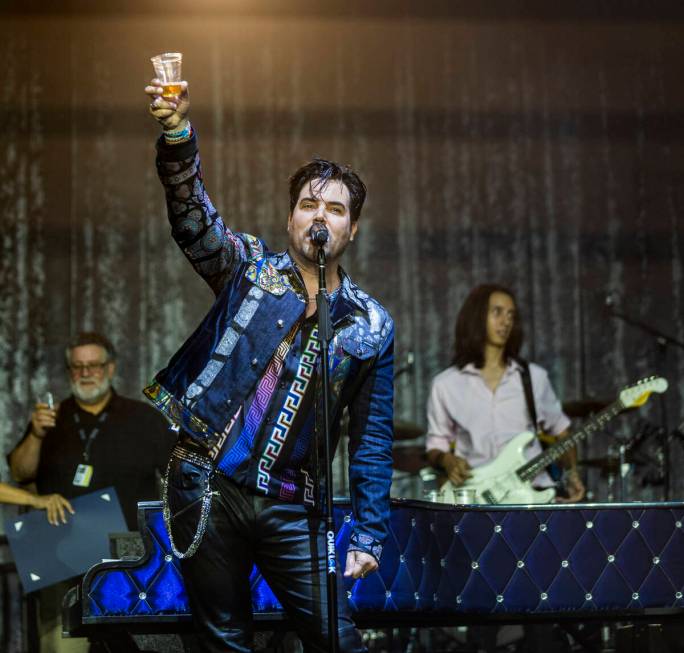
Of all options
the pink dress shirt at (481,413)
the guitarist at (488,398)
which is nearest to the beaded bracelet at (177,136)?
the guitarist at (488,398)

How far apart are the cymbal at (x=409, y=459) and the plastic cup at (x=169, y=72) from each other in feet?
14.3

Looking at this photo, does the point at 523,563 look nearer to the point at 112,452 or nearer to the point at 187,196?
the point at 187,196

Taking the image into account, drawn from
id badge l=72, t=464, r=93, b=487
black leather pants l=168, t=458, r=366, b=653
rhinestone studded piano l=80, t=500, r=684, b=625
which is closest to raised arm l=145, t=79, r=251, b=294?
black leather pants l=168, t=458, r=366, b=653

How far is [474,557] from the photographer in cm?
392

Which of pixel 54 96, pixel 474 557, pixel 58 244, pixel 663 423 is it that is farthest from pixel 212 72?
pixel 474 557

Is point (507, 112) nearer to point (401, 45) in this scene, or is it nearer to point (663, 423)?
point (401, 45)

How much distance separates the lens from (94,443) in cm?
576

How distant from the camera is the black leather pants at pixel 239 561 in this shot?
Result: 2.91 metres

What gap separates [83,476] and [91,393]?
458 mm

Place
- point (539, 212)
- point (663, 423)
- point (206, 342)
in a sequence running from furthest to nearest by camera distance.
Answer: point (539, 212)
point (663, 423)
point (206, 342)

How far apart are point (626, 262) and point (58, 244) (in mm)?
3975

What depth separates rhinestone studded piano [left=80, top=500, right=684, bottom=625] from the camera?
3857mm

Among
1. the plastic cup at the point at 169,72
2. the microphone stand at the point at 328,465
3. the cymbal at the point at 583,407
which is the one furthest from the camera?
the cymbal at the point at 583,407

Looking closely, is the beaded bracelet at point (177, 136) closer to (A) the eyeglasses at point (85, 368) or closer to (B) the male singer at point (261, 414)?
(B) the male singer at point (261, 414)
